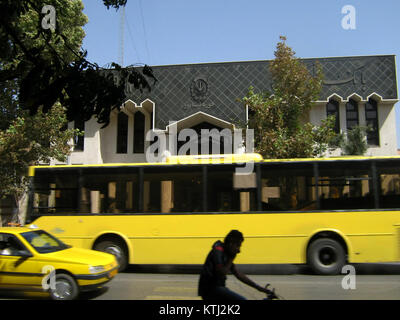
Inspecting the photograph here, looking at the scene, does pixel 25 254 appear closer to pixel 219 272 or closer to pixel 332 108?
pixel 219 272

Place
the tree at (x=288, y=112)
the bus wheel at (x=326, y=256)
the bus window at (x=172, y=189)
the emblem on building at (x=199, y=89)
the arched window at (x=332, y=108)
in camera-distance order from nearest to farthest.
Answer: the bus wheel at (x=326, y=256), the bus window at (x=172, y=189), the tree at (x=288, y=112), the arched window at (x=332, y=108), the emblem on building at (x=199, y=89)

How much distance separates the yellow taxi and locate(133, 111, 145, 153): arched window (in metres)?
18.4

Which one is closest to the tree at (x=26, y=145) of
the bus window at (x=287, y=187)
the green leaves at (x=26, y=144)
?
the green leaves at (x=26, y=144)

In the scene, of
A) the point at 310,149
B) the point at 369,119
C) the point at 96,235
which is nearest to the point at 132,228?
the point at 96,235

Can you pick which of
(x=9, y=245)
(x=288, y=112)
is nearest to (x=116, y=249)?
(x=9, y=245)

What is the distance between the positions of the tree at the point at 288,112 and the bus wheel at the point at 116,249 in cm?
794

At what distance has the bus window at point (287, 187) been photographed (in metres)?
10.2

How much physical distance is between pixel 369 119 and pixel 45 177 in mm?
20380

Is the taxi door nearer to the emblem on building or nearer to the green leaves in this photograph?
the green leaves

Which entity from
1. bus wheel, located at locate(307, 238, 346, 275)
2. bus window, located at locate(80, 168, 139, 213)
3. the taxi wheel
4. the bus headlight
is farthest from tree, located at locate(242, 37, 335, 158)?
the taxi wheel

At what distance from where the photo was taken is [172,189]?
10641 millimetres

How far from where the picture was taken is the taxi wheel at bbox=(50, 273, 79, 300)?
7.17 m

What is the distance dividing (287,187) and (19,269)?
6.74m
